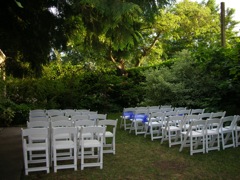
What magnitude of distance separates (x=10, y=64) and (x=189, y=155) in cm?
591

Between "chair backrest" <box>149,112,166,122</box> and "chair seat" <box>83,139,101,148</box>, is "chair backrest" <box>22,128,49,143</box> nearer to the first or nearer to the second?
"chair seat" <box>83,139,101,148</box>

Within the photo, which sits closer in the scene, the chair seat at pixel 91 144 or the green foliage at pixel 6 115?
the chair seat at pixel 91 144

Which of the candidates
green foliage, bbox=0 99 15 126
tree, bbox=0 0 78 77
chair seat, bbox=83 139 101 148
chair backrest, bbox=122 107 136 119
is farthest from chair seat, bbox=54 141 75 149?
green foliage, bbox=0 99 15 126

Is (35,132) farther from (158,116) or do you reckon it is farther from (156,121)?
(156,121)

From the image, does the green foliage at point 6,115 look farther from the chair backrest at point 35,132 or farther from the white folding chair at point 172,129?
the white folding chair at point 172,129

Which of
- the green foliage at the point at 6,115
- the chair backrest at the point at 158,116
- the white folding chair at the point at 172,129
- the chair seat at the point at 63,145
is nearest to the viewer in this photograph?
the chair seat at the point at 63,145

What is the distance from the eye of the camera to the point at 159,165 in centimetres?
603

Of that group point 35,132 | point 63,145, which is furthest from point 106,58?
A: point 35,132

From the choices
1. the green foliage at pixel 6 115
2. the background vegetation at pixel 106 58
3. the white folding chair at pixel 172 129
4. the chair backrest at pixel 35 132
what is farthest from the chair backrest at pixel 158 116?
the green foliage at pixel 6 115

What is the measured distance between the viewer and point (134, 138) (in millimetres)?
8992

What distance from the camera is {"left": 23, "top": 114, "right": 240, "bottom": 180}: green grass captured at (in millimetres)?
Result: 5367

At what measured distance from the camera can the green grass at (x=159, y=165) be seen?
5.37 metres

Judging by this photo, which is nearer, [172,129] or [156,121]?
[172,129]

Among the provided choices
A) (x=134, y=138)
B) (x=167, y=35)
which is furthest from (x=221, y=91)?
(x=167, y=35)
